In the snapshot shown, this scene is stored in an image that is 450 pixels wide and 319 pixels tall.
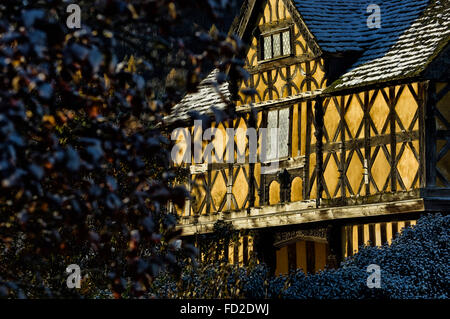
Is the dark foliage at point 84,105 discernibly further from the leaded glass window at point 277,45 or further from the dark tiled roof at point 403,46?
the leaded glass window at point 277,45

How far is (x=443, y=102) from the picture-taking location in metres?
16.7

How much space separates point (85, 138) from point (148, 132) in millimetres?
858

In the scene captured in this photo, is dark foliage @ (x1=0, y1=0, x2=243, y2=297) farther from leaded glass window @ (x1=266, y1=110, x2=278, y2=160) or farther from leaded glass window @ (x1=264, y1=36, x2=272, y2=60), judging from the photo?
leaded glass window @ (x1=264, y1=36, x2=272, y2=60)

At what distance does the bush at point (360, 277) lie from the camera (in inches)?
475

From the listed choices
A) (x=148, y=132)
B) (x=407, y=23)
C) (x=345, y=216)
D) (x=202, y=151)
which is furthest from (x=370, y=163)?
(x=148, y=132)

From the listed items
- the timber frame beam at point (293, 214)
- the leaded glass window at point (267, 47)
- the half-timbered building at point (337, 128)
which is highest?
the leaded glass window at point (267, 47)

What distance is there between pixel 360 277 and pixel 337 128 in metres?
5.34

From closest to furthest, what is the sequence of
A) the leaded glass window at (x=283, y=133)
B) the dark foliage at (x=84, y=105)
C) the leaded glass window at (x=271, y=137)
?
the dark foliage at (x=84, y=105) < the leaded glass window at (x=283, y=133) < the leaded glass window at (x=271, y=137)

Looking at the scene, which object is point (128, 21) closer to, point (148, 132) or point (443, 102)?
point (148, 132)

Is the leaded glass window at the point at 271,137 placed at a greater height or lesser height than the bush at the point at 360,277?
greater

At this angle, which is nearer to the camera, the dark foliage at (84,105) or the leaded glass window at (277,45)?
the dark foliage at (84,105)

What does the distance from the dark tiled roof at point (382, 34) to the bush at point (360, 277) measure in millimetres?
3556

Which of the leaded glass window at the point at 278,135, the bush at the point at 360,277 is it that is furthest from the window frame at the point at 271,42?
the bush at the point at 360,277

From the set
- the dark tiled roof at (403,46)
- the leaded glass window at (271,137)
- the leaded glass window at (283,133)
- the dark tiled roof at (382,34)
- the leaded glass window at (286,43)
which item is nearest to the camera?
the dark tiled roof at (403,46)
